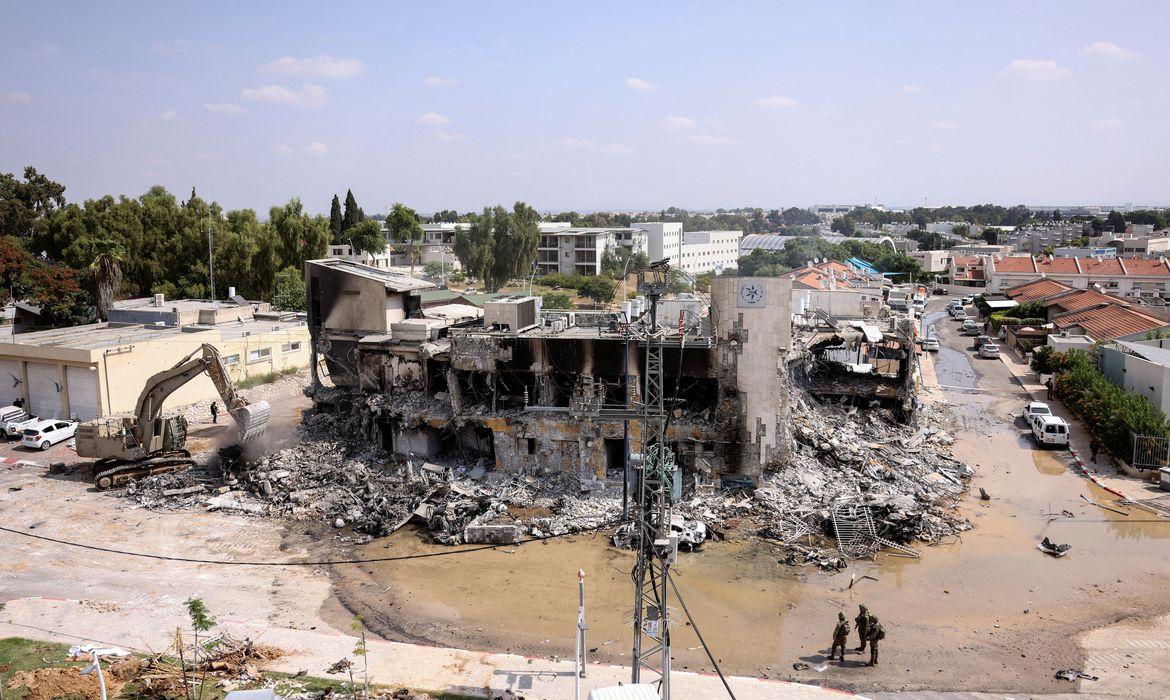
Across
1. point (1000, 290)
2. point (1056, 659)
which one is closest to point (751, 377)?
point (1056, 659)

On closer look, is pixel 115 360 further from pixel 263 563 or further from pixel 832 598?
pixel 832 598

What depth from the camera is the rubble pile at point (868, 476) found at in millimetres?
22047

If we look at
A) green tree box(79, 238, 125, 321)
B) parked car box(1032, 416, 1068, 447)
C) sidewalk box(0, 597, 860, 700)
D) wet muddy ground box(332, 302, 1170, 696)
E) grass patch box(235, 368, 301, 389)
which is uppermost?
green tree box(79, 238, 125, 321)

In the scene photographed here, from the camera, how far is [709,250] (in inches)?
3664

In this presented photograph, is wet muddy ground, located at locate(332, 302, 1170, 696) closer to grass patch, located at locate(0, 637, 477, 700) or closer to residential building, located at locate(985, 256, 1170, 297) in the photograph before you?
grass patch, located at locate(0, 637, 477, 700)

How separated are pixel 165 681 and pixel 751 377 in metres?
16.9

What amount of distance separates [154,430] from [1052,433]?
104ft

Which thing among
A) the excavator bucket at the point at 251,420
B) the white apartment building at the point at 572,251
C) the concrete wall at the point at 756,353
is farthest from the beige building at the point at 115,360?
the white apartment building at the point at 572,251

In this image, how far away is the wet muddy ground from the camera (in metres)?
15.9

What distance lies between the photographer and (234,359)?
3925 centimetres

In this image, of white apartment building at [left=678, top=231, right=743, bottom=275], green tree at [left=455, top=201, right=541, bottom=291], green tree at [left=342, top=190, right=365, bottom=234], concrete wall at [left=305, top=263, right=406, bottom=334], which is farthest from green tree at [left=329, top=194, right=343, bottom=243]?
concrete wall at [left=305, top=263, right=406, bottom=334]

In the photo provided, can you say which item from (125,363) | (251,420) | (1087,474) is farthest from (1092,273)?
(125,363)

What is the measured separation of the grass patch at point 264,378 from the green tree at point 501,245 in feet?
100

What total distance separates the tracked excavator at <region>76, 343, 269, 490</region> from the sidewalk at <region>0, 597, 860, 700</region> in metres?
8.65
